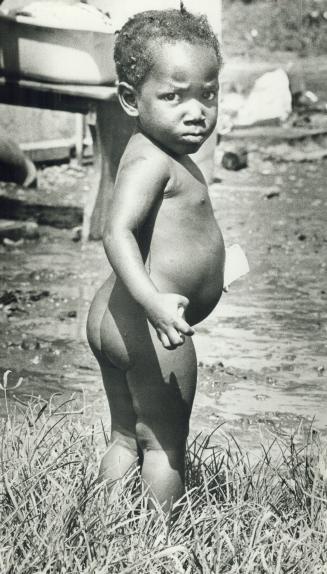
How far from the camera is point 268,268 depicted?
23.8 ft

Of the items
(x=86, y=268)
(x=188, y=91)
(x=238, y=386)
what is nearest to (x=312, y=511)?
(x=188, y=91)

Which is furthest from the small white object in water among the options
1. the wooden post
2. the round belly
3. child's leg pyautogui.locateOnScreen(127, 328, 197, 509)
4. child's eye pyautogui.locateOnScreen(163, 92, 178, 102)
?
the wooden post

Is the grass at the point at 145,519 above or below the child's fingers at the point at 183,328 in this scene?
below

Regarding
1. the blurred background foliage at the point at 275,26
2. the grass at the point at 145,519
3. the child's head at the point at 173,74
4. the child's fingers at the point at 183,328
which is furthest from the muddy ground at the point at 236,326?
the blurred background foliage at the point at 275,26

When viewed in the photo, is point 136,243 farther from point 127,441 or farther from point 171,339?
point 127,441

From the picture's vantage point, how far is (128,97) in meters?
3.24

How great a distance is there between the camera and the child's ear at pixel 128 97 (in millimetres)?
3205

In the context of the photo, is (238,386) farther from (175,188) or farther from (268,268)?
(268,268)

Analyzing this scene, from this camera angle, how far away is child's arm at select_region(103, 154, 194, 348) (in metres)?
2.85

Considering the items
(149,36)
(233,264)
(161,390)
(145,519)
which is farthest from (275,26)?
(145,519)

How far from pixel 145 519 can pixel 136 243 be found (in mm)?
710

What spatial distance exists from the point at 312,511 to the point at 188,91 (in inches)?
46.2

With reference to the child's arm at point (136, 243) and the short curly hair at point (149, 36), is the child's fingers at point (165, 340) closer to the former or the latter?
the child's arm at point (136, 243)

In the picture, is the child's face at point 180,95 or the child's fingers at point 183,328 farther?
the child's face at point 180,95
